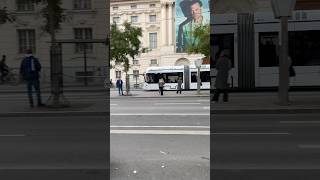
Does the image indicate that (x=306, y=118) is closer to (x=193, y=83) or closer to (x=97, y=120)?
(x=97, y=120)

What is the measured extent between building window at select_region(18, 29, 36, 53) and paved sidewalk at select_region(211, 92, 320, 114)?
2.46 feet

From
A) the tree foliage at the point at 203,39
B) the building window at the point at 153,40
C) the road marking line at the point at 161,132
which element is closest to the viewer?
the tree foliage at the point at 203,39

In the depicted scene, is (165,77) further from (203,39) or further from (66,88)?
(66,88)

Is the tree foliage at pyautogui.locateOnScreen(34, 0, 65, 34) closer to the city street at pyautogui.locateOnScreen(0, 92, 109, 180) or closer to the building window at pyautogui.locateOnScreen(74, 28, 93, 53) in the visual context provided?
the building window at pyautogui.locateOnScreen(74, 28, 93, 53)

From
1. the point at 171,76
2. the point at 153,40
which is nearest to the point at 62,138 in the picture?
the point at 171,76

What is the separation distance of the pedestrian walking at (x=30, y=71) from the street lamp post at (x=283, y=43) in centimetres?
93

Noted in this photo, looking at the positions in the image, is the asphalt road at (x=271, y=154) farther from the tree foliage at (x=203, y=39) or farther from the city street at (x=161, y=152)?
the tree foliage at (x=203, y=39)

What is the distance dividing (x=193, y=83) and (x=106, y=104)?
30.1 m

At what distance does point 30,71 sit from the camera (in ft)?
6.63

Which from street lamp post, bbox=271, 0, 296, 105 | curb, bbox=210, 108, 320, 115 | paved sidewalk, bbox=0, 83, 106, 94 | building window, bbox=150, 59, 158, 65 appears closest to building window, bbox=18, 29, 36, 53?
paved sidewalk, bbox=0, 83, 106, 94

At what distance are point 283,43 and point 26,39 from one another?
1.00 metres

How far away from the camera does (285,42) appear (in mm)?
2016

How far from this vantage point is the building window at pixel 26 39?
2.00 m

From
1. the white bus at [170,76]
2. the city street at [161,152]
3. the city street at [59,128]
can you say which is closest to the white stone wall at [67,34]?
the city street at [59,128]
